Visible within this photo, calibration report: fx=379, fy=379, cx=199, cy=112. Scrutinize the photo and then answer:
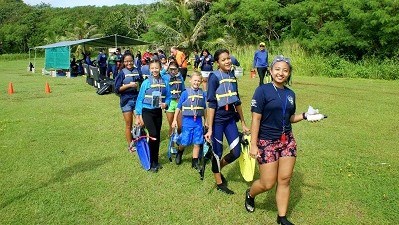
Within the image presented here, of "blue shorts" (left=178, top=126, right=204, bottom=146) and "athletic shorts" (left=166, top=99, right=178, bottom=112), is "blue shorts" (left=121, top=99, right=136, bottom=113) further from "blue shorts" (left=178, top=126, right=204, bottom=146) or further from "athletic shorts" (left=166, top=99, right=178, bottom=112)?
"blue shorts" (left=178, top=126, right=204, bottom=146)

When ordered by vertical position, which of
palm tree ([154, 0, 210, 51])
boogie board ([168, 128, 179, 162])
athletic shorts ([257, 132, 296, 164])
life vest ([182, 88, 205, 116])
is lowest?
boogie board ([168, 128, 179, 162])

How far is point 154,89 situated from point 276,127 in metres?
2.51

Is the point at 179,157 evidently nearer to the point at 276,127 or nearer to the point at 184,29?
the point at 276,127

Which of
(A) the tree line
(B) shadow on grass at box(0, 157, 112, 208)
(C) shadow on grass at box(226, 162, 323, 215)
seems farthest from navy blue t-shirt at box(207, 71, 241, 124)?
(A) the tree line

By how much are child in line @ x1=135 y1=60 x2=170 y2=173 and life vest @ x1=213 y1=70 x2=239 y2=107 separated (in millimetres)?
1315

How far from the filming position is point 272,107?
3.72 m

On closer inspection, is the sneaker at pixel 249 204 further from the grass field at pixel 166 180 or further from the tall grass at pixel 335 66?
the tall grass at pixel 335 66

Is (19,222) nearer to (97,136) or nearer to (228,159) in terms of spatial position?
(228,159)

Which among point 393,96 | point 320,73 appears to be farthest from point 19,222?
point 320,73

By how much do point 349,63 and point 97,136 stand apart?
63.1 ft

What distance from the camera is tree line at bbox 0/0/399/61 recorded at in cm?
2267

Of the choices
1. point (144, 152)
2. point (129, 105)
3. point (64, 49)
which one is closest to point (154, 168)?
point (144, 152)

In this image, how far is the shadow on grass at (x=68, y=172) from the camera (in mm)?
4848

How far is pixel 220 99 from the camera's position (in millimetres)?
4703
